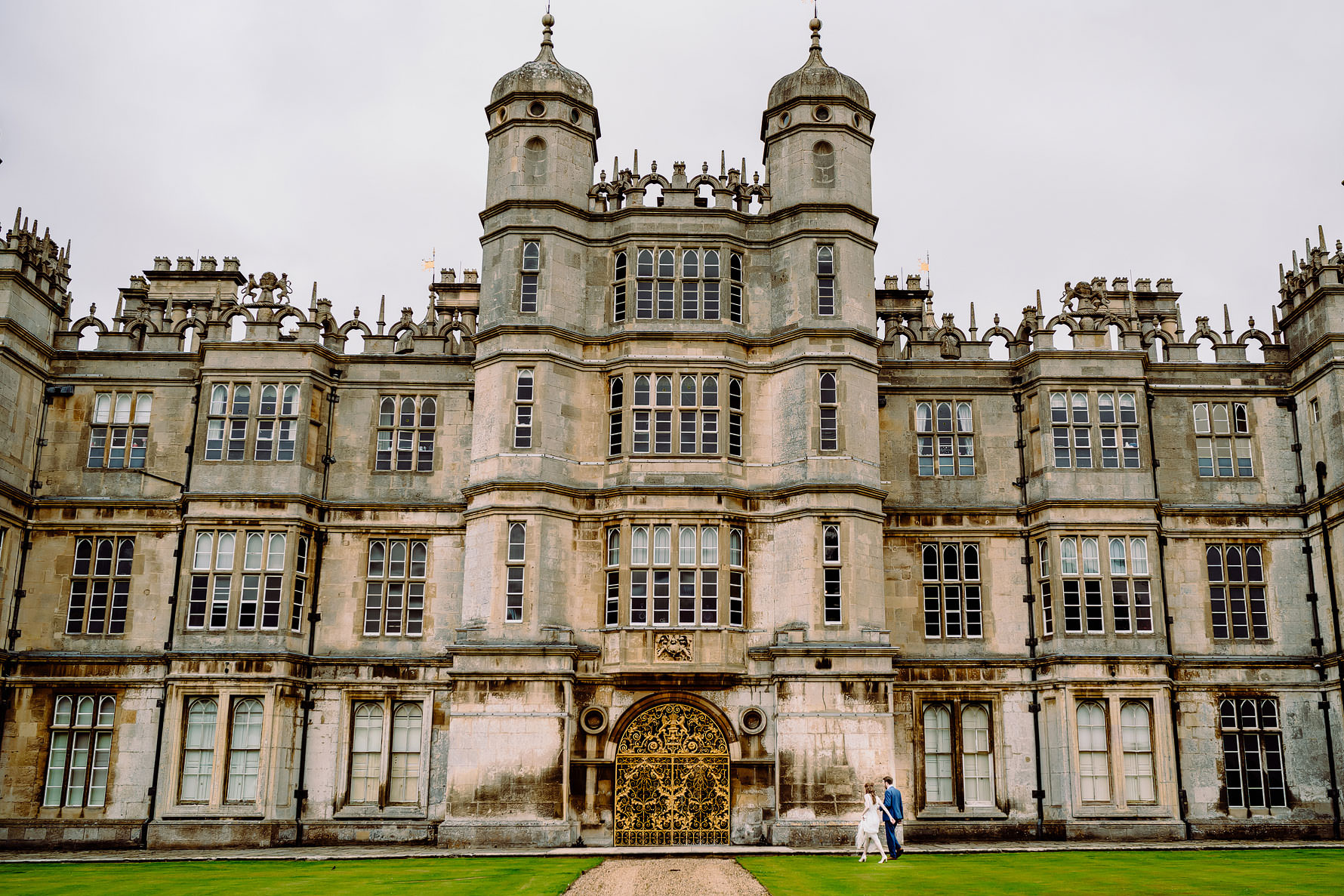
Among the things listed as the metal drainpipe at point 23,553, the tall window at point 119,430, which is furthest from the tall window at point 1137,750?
the metal drainpipe at point 23,553

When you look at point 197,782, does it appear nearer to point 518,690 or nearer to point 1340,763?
point 518,690

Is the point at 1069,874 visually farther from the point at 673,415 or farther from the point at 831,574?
the point at 673,415

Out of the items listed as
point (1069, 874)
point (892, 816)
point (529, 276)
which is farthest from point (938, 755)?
point (529, 276)

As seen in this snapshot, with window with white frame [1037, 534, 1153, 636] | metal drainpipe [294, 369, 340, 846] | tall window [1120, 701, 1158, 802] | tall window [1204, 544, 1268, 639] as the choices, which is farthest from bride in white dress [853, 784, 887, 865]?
metal drainpipe [294, 369, 340, 846]

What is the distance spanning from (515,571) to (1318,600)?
2324 centimetres

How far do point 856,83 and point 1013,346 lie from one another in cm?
948

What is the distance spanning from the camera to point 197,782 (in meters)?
34.1

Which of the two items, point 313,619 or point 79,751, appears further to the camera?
point 313,619

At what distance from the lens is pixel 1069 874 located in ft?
80.4

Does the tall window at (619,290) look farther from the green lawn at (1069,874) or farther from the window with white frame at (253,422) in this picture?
the green lawn at (1069,874)

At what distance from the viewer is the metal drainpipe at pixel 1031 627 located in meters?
35.0

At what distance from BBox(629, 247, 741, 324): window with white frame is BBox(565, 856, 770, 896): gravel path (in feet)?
50.5

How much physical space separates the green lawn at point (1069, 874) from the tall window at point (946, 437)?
1210 cm

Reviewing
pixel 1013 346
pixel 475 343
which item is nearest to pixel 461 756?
pixel 475 343
